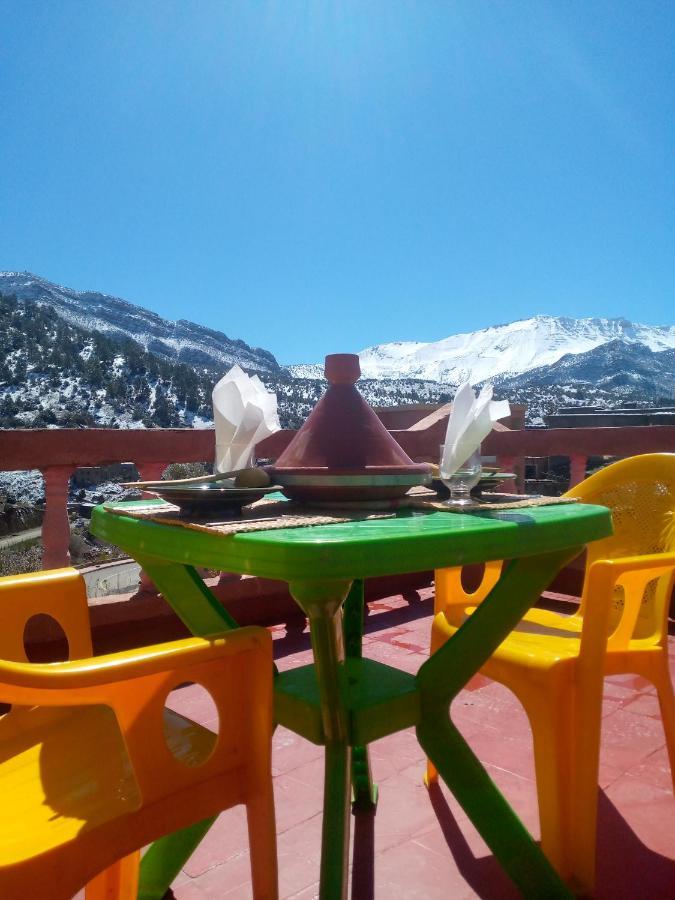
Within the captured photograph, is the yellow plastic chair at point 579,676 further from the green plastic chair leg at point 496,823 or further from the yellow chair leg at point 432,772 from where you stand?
the green plastic chair leg at point 496,823

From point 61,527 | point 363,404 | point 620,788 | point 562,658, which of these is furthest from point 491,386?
point 61,527

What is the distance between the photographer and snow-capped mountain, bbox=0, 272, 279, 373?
123 metres

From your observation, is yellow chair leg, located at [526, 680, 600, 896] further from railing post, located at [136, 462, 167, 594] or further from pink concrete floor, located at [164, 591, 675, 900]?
railing post, located at [136, 462, 167, 594]

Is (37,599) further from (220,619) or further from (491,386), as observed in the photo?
(491,386)

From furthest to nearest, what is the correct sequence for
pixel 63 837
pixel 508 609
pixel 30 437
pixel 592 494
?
1. pixel 30 437
2. pixel 592 494
3. pixel 508 609
4. pixel 63 837

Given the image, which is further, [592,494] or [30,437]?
[30,437]

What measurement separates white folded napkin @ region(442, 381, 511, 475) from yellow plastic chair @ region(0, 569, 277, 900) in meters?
0.65

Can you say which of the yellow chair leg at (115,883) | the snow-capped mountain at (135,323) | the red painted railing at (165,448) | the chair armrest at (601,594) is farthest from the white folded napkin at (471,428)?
the snow-capped mountain at (135,323)

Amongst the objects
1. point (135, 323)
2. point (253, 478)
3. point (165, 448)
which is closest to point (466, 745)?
point (253, 478)

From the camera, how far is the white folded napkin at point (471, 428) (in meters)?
1.49

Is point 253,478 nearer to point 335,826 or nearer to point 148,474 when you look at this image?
point 335,826

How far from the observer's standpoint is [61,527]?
2785 millimetres

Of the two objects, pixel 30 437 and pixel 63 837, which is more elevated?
pixel 30 437

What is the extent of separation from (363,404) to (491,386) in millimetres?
308
